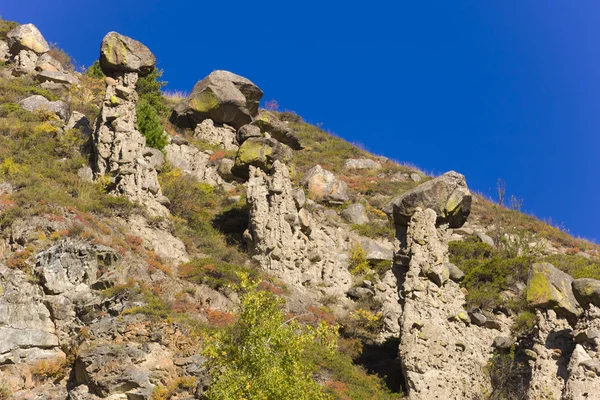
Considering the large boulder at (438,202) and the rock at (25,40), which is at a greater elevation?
the rock at (25,40)

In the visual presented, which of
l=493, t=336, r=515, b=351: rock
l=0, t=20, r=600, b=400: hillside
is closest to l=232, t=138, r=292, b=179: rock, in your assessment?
l=0, t=20, r=600, b=400: hillside

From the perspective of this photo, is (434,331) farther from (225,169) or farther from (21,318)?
(225,169)

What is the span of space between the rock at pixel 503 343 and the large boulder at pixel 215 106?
2697 centimetres

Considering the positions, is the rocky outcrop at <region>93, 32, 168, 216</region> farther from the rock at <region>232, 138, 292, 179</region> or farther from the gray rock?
the gray rock

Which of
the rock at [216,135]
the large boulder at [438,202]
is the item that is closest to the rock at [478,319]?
the large boulder at [438,202]

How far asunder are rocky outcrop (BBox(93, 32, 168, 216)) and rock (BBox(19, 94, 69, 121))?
4.17 meters

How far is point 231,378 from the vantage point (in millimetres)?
16547

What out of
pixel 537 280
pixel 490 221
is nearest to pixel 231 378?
pixel 537 280

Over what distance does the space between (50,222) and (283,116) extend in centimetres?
4105

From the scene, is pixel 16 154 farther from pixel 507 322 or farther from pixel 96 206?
pixel 507 322

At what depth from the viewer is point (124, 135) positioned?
1218 inches

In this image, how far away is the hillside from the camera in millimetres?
19391

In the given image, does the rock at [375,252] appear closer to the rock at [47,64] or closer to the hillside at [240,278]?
the hillside at [240,278]

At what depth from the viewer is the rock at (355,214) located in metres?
37.3
